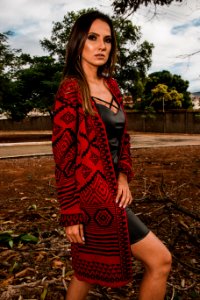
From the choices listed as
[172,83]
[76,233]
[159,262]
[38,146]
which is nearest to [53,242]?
[76,233]

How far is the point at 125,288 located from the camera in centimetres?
285

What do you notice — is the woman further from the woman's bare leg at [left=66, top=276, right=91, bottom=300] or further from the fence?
the fence

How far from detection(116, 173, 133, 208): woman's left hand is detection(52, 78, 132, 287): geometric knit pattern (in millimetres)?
42

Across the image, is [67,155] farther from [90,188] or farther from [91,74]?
[91,74]

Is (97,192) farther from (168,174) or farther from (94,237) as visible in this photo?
(168,174)

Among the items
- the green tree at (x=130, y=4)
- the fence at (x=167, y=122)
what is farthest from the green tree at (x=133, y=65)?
the green tree at (x=130, y=4)

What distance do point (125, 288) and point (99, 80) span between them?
1803 millimetres

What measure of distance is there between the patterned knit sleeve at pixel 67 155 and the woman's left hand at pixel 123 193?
0.76 ft

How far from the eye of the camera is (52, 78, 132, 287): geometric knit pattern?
175cm

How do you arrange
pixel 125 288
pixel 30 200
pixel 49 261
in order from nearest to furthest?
1. pixel 125 288
2. pixel 49 261
3. pixel 30 200

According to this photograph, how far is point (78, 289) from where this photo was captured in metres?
1.96

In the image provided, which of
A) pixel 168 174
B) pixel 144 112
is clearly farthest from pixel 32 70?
pixel 168 174

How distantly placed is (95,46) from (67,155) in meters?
0.71

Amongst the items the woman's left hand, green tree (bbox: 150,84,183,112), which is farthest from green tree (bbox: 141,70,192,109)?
the woman's left hand
